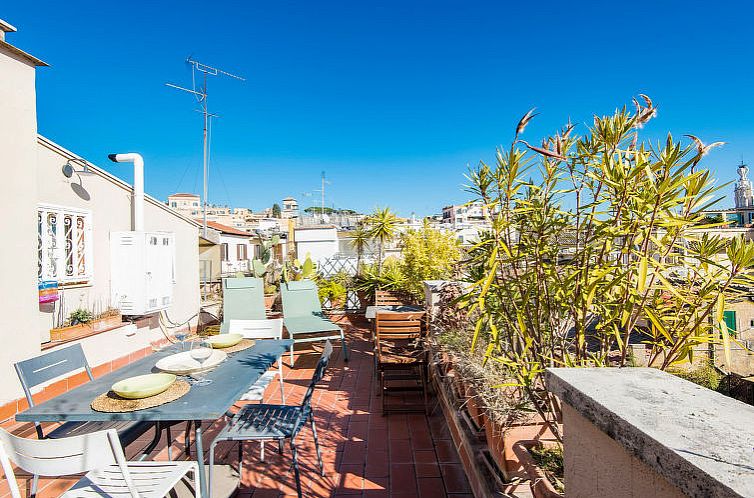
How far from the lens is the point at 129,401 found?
88.9 inches

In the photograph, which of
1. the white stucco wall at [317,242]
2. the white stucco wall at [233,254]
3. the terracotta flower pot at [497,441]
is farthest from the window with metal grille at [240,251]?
the terracotta flower pot at [497,441]

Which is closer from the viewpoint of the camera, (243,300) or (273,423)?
(273,423)

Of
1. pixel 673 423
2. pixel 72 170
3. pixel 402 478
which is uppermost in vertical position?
pixel 72 170

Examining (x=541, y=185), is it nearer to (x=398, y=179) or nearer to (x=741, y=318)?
(x=741, y=318)

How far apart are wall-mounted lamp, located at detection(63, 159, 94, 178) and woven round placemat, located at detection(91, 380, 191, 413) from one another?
4.05m

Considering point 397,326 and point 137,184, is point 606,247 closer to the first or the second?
point 397,326

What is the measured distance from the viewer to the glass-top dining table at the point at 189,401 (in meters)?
2.11

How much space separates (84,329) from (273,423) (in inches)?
149

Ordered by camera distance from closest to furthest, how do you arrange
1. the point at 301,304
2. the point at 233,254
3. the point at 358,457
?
the point at 358,457, the point at 301,304, the point at 233,254

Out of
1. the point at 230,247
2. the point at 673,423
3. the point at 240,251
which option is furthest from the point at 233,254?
the point at 673,423

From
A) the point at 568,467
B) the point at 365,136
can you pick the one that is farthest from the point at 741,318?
the point at 365,136

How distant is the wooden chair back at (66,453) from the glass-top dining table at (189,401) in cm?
29

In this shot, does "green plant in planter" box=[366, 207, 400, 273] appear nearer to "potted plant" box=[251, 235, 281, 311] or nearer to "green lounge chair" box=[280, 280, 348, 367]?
"green lounge chair" box=[280, 280, 348, 367]

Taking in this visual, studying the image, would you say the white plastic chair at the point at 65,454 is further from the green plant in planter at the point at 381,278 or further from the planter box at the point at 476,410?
the green plant in planter at the point at 381,278
